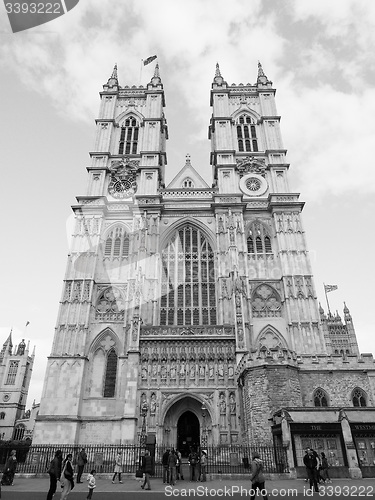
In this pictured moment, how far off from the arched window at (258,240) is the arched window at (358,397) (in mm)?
13051

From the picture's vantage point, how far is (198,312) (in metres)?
29.4

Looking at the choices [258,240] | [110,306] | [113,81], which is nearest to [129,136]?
Answer: [113,81]

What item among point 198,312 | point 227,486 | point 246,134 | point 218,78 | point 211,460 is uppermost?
point 218,78

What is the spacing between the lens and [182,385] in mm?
24828

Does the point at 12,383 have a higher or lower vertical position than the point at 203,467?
higher

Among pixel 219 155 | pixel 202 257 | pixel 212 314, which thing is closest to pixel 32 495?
pixel 212 314

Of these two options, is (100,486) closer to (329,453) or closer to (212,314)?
(329,453)

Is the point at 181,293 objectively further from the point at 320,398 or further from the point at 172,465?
the point at 172,465

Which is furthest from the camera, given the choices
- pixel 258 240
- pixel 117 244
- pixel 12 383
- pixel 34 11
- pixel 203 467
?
pixel 12 383

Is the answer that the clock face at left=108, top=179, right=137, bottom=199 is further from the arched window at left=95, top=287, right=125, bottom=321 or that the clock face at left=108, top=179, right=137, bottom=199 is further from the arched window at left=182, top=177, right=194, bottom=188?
the arched window at left=95, top=287, right=125, bottom=321

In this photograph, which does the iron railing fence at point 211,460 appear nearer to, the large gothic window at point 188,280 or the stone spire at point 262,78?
the large gothic window at point 188,280

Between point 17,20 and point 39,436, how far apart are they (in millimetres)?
23690

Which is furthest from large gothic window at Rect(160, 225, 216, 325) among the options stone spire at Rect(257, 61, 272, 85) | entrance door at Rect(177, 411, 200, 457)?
stone spire at Rect(257, 61, 272, 85)

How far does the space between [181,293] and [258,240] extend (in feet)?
27.3
